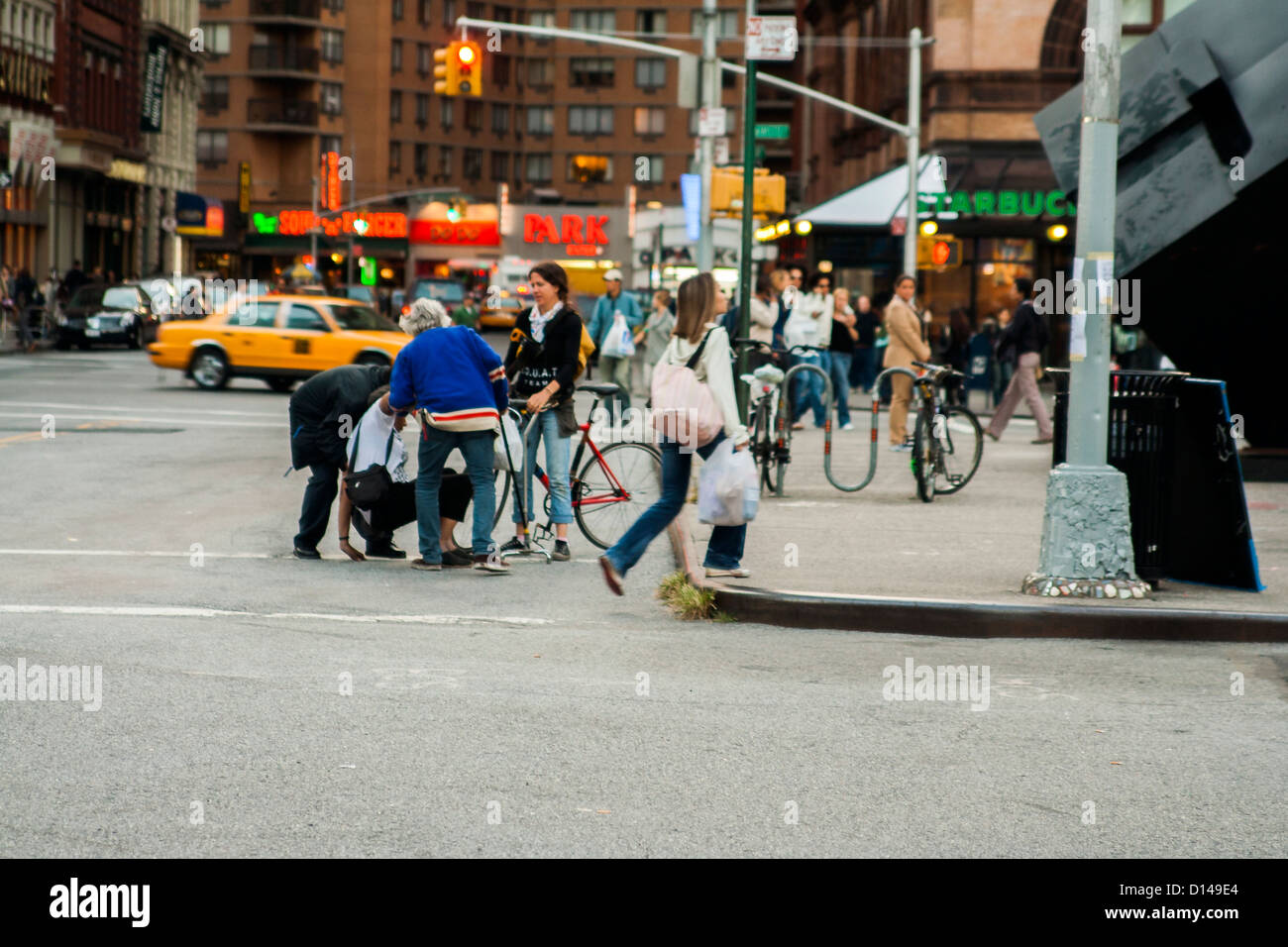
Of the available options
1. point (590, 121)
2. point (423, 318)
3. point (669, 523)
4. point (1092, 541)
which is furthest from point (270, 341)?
point (590, 121)

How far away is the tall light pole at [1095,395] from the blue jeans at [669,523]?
5.37ft

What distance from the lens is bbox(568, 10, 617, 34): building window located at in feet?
363

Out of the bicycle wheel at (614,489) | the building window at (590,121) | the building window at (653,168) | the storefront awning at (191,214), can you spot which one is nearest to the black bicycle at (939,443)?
the bicycle wheel at (614,489)

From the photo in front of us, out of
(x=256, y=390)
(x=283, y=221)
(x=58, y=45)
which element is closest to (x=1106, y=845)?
(x=256, y=390)

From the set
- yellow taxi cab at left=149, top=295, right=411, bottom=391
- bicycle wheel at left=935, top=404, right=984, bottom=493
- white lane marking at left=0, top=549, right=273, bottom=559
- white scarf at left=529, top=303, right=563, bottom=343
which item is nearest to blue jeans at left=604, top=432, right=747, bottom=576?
white scarf at left=529, top=303, right=563, bottom=343

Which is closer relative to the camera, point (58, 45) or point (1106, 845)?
point (1106, 845)

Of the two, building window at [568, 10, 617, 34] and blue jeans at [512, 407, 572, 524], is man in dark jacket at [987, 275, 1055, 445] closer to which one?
blue jeans at [512, 407, 572, 524]

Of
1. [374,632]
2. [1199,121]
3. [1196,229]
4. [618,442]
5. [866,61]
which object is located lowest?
[374,632]

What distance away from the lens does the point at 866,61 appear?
50875 millimetres

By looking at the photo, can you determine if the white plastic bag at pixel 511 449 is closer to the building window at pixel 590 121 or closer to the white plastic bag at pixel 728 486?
the white plastic bag at pixel 728 486

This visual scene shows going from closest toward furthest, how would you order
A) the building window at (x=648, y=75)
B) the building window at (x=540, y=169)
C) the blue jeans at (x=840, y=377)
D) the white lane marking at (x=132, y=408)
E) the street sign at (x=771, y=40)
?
1. the street sign at (x=771, y=40)
2. the blue jeans at (x=840, y=377)
3. the white lane marking at (x=132, y=408)
4. the building window at (x=648, y=75)
5. the building window at (x=540, y=169)

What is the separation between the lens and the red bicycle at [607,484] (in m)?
11.8
